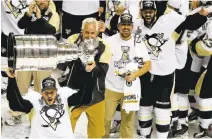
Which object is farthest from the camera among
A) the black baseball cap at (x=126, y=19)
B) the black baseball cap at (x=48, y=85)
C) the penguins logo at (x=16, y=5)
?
the penguins logo at (x=16, y=5)

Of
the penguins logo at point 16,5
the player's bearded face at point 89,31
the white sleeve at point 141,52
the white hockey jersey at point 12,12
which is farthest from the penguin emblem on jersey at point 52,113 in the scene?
the penguins logo at point 16,5

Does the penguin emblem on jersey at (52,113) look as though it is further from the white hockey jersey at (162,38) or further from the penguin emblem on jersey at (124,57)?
the white hockey jersey at (162,38)

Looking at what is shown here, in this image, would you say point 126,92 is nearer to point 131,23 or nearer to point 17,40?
point 131,23

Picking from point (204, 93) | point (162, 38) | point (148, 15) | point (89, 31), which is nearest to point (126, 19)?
point (148, 15)

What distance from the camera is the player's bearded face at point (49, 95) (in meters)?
2.23

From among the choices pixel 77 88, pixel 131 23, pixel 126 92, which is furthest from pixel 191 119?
pixel 77 88

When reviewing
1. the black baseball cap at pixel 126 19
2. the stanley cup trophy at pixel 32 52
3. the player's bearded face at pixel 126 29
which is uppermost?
the stanley cup trophy at pixel 32 52

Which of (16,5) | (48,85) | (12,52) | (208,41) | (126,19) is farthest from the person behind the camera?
(16,5)

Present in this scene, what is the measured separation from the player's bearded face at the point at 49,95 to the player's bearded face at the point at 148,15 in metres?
0.88

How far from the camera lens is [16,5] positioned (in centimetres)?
308

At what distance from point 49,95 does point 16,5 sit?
109 centimetres

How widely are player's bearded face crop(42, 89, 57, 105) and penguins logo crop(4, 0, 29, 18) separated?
105cm

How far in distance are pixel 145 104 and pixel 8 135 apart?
978mm

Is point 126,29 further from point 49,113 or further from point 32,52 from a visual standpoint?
point 32,52
